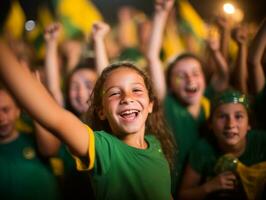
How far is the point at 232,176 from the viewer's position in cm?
108

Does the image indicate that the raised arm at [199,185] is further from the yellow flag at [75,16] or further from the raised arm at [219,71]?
the yellow flag at [75,16]

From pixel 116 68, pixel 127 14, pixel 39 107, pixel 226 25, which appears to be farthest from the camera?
pixel 127 14

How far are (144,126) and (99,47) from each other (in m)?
0.38

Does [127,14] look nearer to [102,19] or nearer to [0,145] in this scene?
[102,19]

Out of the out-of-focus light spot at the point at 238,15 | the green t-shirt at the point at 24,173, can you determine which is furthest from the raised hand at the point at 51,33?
the out-of-focus light spot at the point at 238,15

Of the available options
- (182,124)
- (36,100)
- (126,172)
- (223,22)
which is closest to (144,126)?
(126,172)

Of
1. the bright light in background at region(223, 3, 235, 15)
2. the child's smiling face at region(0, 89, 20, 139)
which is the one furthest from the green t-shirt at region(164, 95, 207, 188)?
the child's smiling face at region(0, 89, 20, 139)

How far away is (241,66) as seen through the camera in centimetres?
124

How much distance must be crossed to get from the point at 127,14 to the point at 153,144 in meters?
0.72

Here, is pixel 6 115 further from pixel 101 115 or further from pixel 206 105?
pixel 206 105

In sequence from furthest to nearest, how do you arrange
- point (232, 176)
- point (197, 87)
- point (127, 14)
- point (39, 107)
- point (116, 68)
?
point (127, 14) → point (197, 87) → point (232, 176) → point (116, 68) → point (39, 107)

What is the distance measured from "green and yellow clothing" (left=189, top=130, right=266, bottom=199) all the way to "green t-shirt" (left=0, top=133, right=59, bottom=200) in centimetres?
50

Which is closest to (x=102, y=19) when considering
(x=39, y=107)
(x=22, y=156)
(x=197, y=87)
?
(x=197, y=87)

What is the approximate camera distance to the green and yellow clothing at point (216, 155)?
1114 millimetres
